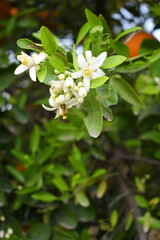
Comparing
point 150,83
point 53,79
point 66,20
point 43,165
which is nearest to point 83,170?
point 43,165

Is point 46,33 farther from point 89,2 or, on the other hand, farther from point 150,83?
point 89,2

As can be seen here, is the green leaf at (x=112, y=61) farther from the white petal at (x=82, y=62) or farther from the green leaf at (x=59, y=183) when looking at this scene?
the green leaf at (x=59, y=183)

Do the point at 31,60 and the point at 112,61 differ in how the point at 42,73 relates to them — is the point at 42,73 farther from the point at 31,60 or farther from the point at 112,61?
the point at 112,61

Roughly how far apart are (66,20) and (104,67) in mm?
1254

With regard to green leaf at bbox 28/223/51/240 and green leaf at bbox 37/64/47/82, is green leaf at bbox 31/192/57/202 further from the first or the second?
green leaf at bbox 37/64/47/82

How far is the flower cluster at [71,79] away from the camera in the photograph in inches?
21.5

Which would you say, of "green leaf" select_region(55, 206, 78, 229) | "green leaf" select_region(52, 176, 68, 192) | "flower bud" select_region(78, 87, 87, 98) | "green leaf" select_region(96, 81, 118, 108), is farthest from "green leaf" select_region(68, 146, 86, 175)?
"flower bud" select_region(78, 87, 87, 98)

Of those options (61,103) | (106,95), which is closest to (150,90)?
(106,95)

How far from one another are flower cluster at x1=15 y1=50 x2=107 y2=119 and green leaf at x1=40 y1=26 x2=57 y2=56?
0.01 meters

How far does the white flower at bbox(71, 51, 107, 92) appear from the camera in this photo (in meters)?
0.55

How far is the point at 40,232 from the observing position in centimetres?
111

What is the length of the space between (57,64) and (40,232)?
0.75 metres

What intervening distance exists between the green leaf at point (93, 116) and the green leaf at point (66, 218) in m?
0.62

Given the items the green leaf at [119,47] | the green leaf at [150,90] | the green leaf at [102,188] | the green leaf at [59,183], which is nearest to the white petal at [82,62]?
the green leaf at [119,47]
